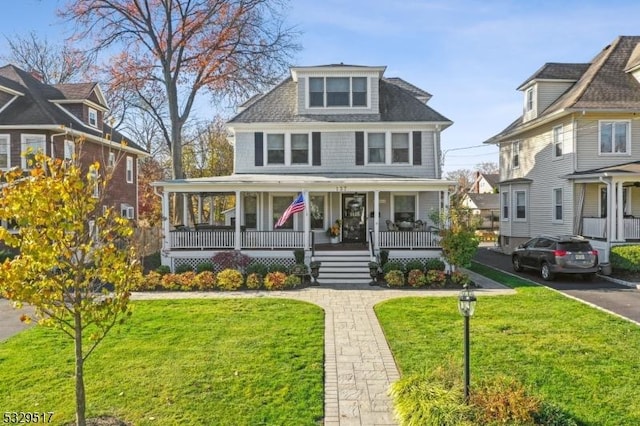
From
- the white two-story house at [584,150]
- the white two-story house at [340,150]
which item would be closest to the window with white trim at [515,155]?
the white two-story house at [584,150]

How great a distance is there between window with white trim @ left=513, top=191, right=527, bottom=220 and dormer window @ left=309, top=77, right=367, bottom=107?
10719 millimetres

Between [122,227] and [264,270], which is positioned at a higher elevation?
[122,227]

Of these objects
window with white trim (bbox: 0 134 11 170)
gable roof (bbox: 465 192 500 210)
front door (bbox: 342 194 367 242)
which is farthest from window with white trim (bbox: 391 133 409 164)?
gable roof (bbox: 465 192 500 210)

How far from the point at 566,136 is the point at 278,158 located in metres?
12.9

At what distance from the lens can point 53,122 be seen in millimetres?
20844

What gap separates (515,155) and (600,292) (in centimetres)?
1353

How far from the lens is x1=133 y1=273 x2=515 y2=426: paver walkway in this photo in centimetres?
578

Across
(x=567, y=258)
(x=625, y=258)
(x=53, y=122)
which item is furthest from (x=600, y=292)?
(x=53, y=122)

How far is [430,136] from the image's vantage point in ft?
63.4

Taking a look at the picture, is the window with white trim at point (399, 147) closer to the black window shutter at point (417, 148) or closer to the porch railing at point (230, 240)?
the black window shutter at point (417, 148)

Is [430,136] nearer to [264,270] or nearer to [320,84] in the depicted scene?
[320,84]

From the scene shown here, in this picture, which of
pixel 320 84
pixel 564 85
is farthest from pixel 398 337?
pixel 564 85

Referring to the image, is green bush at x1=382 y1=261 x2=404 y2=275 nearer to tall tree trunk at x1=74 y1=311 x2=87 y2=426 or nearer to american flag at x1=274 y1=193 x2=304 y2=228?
american flag at x1=274 y1=193 x2=304 y2=228

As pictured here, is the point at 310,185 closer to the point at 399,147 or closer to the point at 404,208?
the point at 404,208
